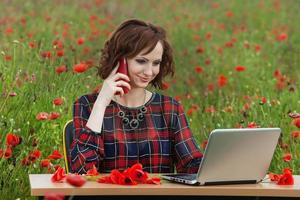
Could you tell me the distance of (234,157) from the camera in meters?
4.24

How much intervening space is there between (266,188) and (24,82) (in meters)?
3.15

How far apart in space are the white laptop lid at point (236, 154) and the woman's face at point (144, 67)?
829mm

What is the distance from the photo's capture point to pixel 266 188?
4.23m

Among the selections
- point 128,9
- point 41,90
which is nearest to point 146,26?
point 41,90

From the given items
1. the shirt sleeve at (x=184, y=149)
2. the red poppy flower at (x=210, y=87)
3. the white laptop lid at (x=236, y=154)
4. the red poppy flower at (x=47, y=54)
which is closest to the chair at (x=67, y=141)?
the shirt sleeve at (x=184, y=149)

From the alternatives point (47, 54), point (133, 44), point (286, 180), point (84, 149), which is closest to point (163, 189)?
point (286, 180)

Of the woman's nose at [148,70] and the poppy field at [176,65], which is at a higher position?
the woman's nose at [148,70]

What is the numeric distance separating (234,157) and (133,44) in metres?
1.05

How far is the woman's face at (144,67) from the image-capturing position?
4992 mm

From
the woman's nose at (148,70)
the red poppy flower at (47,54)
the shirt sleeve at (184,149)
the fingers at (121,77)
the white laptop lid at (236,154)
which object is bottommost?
the shirt sleeve at (184,149)

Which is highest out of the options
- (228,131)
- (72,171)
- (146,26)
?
(146,26)

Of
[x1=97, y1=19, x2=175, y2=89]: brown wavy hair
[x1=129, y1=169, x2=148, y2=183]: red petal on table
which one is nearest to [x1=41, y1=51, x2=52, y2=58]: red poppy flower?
[x1=97, y1=19, x2=175, y2=89]: brown wavy hair

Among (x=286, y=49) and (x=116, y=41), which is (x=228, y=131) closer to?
(x=116, y=41)

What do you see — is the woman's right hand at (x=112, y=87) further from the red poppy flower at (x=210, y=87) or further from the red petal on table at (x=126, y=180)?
the red poppy flower at (x=210, y=87)
